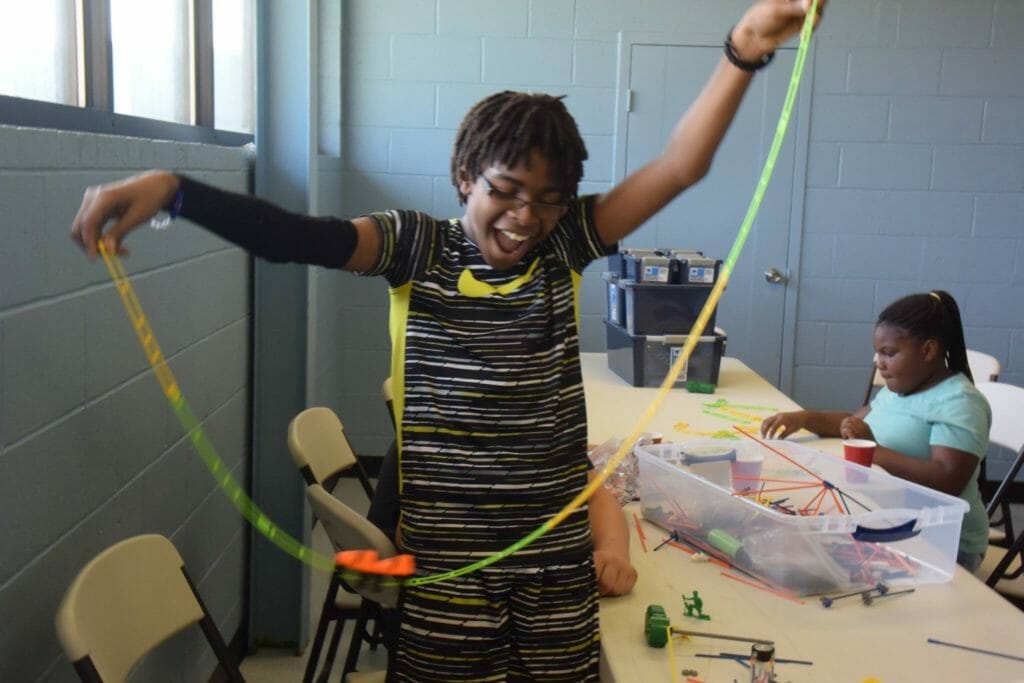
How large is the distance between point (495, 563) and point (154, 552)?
65cm

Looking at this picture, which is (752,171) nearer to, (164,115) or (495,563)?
(164,115)

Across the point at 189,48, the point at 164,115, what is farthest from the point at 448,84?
the point at 164,115

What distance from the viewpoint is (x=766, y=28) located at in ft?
4.18

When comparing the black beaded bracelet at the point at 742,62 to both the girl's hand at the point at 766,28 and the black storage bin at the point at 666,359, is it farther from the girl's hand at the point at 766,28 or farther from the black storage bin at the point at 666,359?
the black storage bin at the point at 666,359

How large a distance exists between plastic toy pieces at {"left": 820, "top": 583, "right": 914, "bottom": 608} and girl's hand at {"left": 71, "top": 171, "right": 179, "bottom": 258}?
3.73 feet

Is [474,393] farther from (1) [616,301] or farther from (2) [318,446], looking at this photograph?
(1) [616,301]

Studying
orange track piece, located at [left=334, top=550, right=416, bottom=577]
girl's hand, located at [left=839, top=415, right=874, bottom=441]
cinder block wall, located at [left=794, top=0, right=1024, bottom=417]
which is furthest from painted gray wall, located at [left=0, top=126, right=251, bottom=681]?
cinder block wall, located at [left=794, top=0, right=1024, bottom=417]

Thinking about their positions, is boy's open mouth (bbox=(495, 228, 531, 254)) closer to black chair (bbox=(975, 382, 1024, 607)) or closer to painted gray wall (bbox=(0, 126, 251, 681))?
painted gray wall (bbox=(0, 126, 251, 681))

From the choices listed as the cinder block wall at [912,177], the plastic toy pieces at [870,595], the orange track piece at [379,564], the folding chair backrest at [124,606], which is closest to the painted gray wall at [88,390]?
the folding chair backrest at [124,606]

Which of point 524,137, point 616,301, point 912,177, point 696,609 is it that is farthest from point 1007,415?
point 524,137

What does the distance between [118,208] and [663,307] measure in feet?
7.81

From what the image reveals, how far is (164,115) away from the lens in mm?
2803

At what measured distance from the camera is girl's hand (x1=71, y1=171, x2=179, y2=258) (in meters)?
1.11

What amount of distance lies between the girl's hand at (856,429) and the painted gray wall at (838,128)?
246 cm
